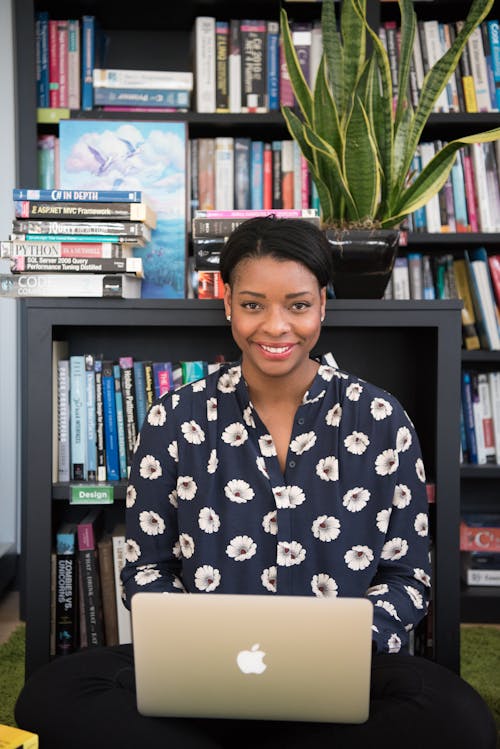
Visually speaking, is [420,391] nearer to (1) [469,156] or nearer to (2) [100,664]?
(2) [100,664]

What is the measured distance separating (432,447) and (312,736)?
28.3 inches

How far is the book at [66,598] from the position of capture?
5.90ft

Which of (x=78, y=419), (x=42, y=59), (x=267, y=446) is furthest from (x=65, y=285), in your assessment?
(x=42, y=59)

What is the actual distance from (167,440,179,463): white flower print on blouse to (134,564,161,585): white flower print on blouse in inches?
7.9

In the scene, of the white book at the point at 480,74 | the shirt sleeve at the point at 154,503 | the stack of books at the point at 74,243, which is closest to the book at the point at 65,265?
the stack of books at the point at 74,243

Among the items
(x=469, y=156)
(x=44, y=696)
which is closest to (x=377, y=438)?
(x=44, y=696)

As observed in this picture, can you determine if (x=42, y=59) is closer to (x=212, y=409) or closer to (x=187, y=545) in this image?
(x=212, y=409)

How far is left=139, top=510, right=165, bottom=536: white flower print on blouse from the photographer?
151 centimetres

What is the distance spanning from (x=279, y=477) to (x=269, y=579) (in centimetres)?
18

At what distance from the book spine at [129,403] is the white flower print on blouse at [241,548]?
0.44m

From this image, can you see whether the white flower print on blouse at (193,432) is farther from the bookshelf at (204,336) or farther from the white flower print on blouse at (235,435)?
the bookshelf at (204,336)

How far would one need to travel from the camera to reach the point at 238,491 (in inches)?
58.6

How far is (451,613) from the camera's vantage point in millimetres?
1654

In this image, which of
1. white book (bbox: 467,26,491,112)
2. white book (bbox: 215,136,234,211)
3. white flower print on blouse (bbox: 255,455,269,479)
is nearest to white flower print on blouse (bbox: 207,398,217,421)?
white flower print on blouse (bbox: 255,455,269,479)
